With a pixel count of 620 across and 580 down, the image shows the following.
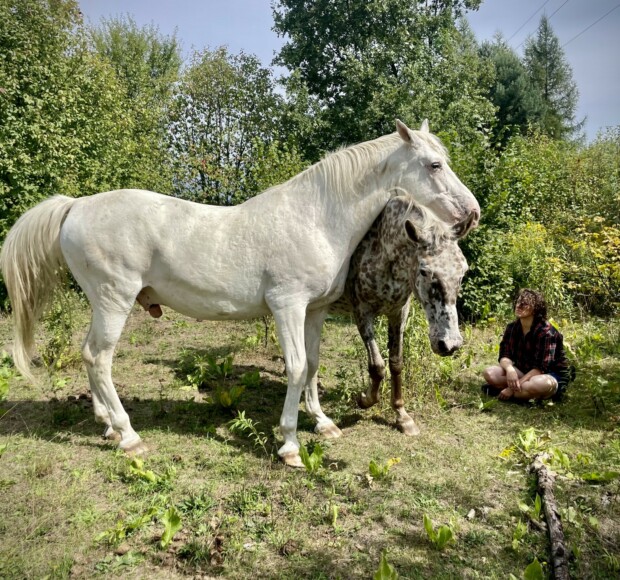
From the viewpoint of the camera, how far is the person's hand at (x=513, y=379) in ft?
16.0

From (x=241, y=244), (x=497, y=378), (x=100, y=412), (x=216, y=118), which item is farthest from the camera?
(x=216, y=118)

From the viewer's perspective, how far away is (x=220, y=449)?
392 centimetres

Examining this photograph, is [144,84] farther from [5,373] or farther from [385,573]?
[385,573]

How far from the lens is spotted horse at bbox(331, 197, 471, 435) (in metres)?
3.69

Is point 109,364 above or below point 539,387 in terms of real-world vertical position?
above

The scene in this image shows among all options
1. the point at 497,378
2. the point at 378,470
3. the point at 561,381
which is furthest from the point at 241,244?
the point at 561,381

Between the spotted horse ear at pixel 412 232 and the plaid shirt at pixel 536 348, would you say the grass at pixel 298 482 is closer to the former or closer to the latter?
the plaid shirt at pixel 536 348

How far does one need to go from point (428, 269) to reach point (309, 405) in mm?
1644

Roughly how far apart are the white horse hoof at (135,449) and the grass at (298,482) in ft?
0.20

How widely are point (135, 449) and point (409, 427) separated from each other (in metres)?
2.29

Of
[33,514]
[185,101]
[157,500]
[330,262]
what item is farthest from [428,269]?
[185,101]

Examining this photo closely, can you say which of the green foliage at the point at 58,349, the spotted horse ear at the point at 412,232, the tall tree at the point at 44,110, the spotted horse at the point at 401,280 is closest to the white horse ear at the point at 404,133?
the spotted horse at the point at 401,280

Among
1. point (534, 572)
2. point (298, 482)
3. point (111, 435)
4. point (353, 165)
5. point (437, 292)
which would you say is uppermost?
point (353, 165)

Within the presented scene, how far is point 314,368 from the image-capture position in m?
4.33
